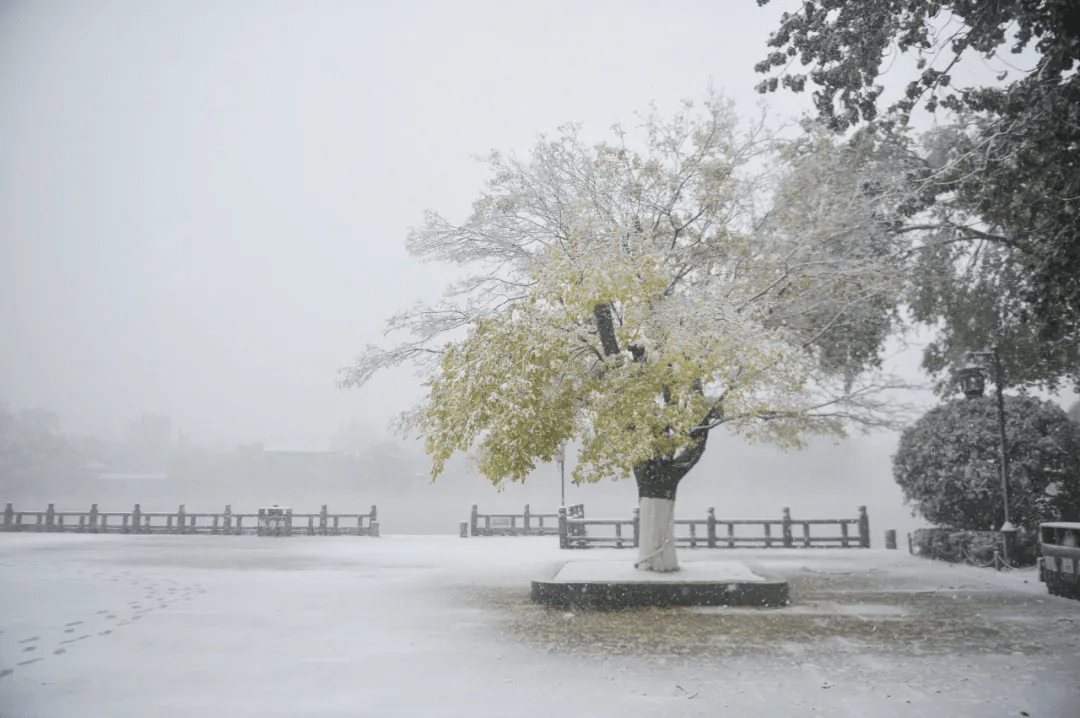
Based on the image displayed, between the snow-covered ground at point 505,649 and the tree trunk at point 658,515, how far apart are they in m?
1.90

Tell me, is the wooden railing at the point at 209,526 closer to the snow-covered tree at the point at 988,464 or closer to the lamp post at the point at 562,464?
the lamp post at the point at 562,464

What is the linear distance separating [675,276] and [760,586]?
608cm

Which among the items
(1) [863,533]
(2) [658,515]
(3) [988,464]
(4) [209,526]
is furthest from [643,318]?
(4) [209,526]

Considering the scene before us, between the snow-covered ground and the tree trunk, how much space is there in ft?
6.23

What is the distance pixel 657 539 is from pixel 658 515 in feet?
1.47

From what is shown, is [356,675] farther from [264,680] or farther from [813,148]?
[813,148]

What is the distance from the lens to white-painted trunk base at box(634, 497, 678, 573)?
13.4 metres

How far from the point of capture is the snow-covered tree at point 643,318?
11.3 meters

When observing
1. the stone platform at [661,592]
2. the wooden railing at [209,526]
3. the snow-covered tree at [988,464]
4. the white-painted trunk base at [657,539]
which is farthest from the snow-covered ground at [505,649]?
the wooden railing at [209,526]

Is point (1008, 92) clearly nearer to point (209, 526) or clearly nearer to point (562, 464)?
point (562, 464)

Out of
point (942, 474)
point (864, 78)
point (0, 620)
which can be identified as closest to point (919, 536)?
point (942, 474)

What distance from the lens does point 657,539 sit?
13.5m

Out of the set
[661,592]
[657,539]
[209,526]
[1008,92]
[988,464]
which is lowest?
[209,526]

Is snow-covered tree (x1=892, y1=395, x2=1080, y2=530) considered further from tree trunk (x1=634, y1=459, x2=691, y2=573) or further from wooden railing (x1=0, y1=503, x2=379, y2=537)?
wooden railing (x1=0, y1=503, x2=379, y2=537)
